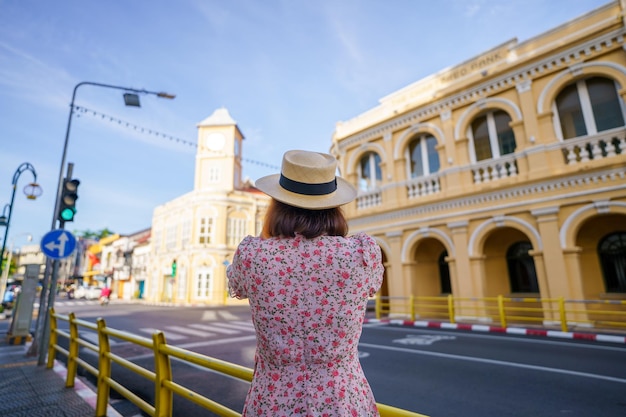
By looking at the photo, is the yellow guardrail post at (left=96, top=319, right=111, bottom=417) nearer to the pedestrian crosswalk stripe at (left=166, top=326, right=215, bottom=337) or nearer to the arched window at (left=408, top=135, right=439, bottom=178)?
the pedestrian crosswalk stripe at (left=166, top=326, right=215, bottom=337)

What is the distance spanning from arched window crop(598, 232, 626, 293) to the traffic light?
1415cm

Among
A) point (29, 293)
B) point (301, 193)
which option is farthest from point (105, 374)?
point (29, 293)

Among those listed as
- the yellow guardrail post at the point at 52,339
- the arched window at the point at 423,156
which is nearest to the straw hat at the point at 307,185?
the yellow guardrail post at the point at 52,339

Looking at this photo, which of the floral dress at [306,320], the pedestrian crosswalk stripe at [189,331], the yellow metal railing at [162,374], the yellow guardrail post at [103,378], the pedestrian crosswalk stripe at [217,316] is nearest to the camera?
the floral dress at [306,320]

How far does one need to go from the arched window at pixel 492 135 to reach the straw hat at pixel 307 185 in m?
12.5

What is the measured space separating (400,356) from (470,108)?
32.3 ft

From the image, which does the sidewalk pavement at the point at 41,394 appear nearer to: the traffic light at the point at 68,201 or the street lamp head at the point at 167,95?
the traffic light at the point at 68,201

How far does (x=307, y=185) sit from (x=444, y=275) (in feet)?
46.5

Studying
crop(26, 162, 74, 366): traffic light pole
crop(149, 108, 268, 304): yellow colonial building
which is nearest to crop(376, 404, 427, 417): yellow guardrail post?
crop(26, 162, 74, 366): traffic light pole

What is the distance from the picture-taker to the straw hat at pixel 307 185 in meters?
1.52

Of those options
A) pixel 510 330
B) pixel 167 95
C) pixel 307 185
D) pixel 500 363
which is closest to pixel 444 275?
pixel 510 330

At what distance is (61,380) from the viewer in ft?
16.7

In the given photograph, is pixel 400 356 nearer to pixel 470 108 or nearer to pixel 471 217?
pixel 471 217

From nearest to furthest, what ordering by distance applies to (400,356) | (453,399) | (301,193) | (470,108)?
(301,193) < (453,399) < (400,356) < (470,108)
